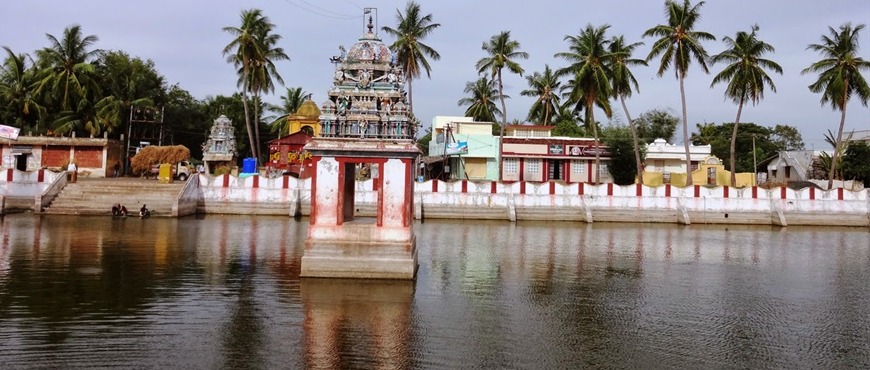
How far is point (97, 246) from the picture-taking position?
1775cm

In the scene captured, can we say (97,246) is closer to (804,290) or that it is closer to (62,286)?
(62,286)

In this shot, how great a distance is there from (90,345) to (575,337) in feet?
21.5


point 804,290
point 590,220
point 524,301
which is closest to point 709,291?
point 804,290

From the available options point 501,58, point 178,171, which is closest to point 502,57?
point 501,58

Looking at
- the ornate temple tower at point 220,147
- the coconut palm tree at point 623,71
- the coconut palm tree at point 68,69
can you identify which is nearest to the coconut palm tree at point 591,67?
the coconut palm tree at point 623,71

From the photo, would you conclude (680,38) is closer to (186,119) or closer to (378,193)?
(378,193)

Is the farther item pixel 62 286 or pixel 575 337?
pixel 62 286

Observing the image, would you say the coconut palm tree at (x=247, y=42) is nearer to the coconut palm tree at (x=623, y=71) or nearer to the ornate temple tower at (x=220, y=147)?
the ornate temple tower at (x=220, y=147)

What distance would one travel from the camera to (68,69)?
144ft

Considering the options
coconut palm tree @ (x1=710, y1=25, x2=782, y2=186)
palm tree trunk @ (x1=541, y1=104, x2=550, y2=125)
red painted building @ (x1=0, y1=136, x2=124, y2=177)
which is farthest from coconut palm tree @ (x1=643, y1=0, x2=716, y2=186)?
red painted building @ (x1=0, y1=136, x2=124, y2=177)

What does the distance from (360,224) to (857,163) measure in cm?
4665

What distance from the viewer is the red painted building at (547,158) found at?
45656mm

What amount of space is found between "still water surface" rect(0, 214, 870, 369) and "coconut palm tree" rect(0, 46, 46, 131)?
30.1 meters

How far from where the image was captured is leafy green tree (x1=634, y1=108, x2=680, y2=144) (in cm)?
6512
